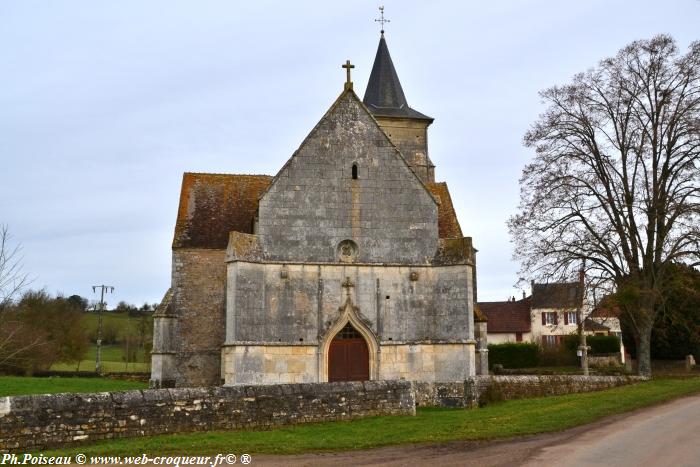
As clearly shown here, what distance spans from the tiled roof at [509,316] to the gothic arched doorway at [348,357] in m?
38.7

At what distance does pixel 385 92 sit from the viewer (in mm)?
38125

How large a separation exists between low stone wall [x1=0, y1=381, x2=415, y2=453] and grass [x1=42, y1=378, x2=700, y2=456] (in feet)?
0.95

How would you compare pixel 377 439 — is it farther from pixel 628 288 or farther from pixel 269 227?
pixel 628 288

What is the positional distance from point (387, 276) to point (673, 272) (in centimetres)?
1122

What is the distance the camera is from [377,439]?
40.8 ft

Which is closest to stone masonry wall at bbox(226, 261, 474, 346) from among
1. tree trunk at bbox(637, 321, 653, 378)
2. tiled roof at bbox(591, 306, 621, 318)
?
tiled roof at bbox(591, 306, 621, 318)

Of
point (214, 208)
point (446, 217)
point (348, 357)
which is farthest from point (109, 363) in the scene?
point (348, 357)

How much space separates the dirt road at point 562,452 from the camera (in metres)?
9.98

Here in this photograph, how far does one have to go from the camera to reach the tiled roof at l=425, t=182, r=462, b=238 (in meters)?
25.0

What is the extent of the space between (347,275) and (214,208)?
313 inches

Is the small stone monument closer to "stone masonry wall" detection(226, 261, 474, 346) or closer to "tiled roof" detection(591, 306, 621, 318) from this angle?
"tiled roof" detection(591, 306, 621, 318)

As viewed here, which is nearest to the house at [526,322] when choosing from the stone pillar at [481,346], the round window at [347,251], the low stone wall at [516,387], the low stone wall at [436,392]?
the stone pillar at [481,346]

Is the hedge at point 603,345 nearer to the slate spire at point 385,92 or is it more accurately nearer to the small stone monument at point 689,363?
the small stone monument at point 689,363

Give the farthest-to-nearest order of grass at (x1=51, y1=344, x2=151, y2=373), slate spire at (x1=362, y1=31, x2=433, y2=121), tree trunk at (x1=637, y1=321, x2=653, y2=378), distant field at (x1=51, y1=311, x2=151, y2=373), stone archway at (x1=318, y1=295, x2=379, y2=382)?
distant field at (x1=51, y1=311, x2=151, y2=373) → grass at (x1=51, y1=344, x2=151, y2=373) → slate spire at (x1=362, y1=31, x2=433, y2=121) → tree trunk at (x1=637, y1=321, x2=653, y2=378) → stone archway at (x1=318, y1=295, x2=379, y2=382)
